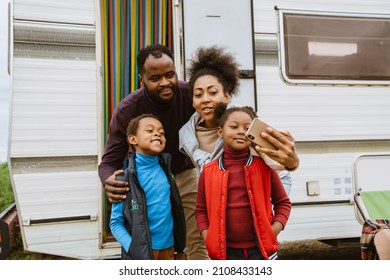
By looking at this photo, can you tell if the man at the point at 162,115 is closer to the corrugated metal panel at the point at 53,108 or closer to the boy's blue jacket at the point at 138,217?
the boy's blue jacket at the point at 138,217

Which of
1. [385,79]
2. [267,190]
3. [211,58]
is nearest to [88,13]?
[211,58]

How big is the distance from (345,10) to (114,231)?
2491 mm

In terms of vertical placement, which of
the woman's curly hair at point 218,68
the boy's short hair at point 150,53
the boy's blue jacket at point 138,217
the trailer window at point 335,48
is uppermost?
the trailer window at point 335,48

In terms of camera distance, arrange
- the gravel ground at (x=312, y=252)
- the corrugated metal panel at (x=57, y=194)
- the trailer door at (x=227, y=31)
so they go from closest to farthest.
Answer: the corrugated metal panel at (x=57, y=194)
the trailer door at (x=227, y=31)
the gravel ground at (x=312, y=252)

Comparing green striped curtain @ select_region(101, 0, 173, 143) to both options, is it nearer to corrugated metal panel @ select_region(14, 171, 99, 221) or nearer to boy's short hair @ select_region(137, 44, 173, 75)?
corrugated metal panel @ select_region(14, 171, 99, 221)

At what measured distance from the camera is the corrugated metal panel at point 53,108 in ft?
8.18

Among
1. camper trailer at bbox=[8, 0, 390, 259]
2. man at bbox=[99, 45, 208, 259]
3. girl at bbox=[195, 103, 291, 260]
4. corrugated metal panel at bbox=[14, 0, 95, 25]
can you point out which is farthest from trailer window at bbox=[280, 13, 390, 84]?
corrugated metal panel at bbox=[14, 0, 95, 25]

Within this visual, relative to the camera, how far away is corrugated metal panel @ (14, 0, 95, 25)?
2.53 m

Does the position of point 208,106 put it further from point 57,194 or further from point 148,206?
point 57,194

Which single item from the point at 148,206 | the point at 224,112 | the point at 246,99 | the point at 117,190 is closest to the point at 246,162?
the point at 224,112

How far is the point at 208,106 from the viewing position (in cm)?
184

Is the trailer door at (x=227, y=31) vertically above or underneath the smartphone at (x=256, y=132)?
above

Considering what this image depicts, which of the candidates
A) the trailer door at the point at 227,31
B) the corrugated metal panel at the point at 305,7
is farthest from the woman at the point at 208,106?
the corrugated metal panel at the point at 305,7

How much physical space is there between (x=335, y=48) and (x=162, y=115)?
5.33 feet
